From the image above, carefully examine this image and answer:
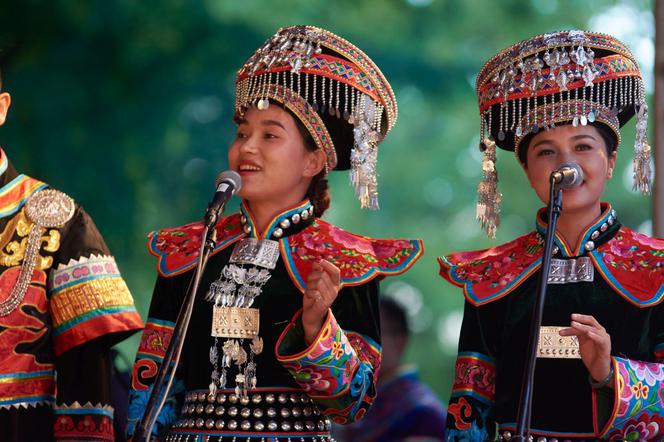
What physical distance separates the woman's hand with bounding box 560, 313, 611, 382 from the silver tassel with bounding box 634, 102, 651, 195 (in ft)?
2.26

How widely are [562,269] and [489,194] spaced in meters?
0.39

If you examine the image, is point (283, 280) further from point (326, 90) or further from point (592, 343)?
point (592, 343)

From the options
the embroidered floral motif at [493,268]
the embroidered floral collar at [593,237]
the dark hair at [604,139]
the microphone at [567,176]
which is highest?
the dark hair at [604,139]

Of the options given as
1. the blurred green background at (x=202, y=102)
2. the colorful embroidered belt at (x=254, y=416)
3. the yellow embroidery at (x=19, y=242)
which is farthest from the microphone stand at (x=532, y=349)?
the blurred green background at (x=202, y=102)

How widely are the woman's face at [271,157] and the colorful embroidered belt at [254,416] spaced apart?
619mm

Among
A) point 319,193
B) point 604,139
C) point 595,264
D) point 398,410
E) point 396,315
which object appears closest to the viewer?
point 595,264

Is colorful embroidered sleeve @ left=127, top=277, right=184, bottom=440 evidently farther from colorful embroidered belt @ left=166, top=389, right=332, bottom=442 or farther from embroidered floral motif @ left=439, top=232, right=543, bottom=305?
embroidered floral motif @ left=439, top=232, right=543, bottom=305

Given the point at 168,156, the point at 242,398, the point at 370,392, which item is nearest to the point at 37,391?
the point at 242,398

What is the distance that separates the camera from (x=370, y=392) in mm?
3453

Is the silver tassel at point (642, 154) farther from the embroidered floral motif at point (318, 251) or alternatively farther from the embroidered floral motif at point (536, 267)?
the embroidered floral motif at point (318, 251)

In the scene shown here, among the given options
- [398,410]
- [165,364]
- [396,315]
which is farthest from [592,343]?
[396,315]

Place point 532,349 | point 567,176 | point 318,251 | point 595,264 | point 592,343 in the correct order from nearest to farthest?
1. point 532,349
2. point 592,343
3. point 567,176
4. point 595,264
5. point 318,251

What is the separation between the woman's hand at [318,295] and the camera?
10.4 feet

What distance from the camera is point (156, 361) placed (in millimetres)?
3566
